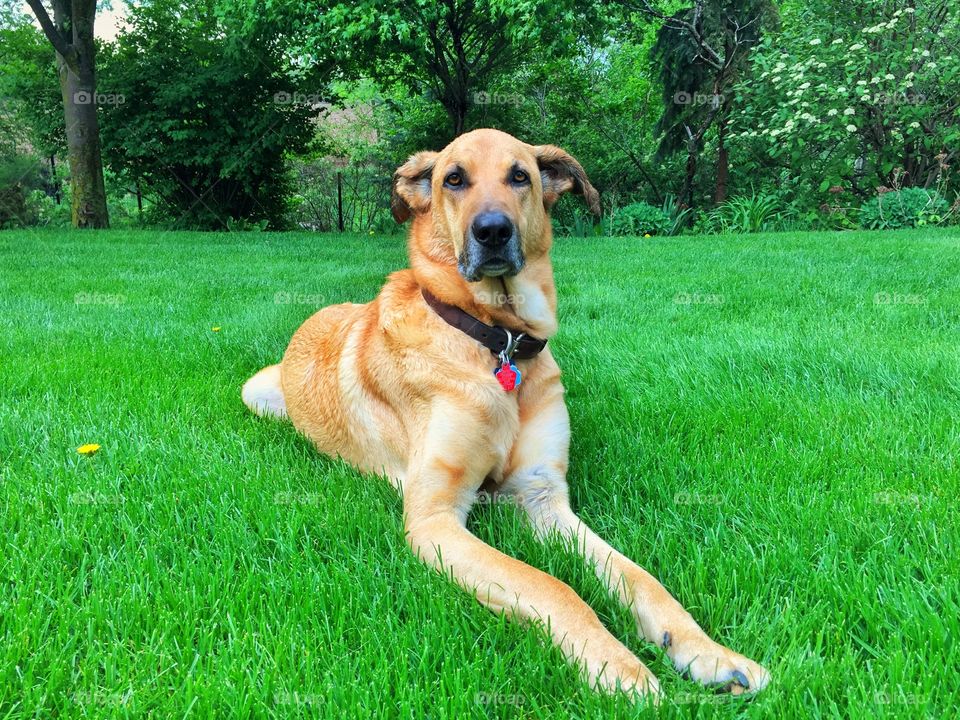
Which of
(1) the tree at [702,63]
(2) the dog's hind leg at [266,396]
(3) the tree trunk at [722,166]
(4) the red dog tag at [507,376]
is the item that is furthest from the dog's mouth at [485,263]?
(1) the tree at [702,63]

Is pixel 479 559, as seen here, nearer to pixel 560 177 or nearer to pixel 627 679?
pixel 627 679

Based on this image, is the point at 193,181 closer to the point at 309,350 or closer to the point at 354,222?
the point at 354,222

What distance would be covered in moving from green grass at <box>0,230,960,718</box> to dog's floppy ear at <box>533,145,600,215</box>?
1047 millimetres

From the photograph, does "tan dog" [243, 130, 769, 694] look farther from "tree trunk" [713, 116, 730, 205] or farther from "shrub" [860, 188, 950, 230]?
"tree trunk" [713, 116, 730, 205]

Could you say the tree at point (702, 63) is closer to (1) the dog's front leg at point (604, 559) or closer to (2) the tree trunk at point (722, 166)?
(2) the tree trunk at point (722, 166)

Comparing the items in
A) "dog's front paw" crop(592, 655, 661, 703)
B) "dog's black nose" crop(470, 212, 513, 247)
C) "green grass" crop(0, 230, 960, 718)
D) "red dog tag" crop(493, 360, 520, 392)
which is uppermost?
"dog's black nose" crop(470, 212, 513, 247)

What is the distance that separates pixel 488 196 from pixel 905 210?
1190 centimetres

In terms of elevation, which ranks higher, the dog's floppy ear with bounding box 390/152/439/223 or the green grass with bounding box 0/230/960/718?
the dog's floppy ear with bounding box 390/152/439/223

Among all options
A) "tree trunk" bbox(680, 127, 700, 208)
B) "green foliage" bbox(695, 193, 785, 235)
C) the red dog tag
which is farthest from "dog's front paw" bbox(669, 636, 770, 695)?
"tree trunk" bbox(680, 127, 700, 208)

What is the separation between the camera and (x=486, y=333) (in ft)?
7.78

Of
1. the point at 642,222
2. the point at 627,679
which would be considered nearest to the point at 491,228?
the point at 627,679

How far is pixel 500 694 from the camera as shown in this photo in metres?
1.36

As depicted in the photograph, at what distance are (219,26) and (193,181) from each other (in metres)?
3.77

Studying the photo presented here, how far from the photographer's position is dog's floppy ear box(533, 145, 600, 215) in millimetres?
2971
